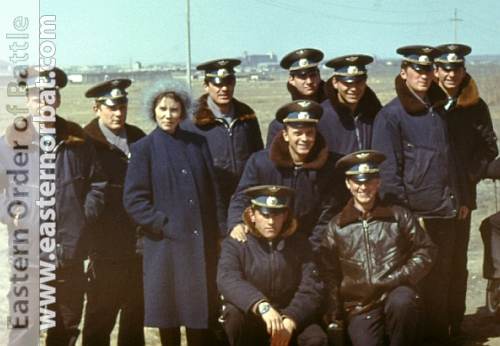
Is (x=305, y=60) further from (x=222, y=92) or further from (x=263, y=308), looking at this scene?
(x=263, y=308)

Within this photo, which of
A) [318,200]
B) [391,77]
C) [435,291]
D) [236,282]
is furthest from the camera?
[391,77]

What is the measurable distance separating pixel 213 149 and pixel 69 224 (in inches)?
41.7

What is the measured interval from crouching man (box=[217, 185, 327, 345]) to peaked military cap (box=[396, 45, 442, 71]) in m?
1.31

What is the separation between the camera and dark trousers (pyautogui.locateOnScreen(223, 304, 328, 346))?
5027 millimetres

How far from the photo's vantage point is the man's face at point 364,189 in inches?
203

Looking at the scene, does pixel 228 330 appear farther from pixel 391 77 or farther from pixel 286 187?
pixel 391 77

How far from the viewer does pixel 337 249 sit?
526 cm

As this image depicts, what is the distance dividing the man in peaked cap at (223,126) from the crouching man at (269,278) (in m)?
0.57

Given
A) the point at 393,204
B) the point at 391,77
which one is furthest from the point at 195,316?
the point at 391,77

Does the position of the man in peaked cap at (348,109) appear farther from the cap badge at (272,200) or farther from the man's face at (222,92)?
the cap badge at (272,200)

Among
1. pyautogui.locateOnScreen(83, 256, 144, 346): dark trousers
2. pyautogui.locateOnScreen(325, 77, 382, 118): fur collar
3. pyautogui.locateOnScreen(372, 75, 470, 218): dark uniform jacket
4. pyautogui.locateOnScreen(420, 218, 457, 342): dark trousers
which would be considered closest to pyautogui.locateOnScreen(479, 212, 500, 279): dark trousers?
pyautogui.locateOnScreen(420, 218, 457, 342): dark trousers

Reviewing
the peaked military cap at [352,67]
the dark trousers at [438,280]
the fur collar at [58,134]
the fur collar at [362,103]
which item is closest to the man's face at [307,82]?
the fur collar at [362,103]

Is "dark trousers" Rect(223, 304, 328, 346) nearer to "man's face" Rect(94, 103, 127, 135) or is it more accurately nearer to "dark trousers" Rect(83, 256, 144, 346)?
"dark trousers" Rect(83, 256, 144, 346)

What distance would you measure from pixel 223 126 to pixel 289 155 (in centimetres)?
58
